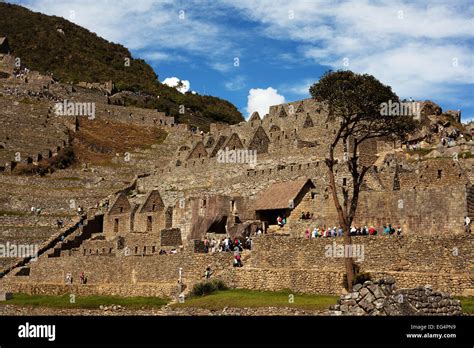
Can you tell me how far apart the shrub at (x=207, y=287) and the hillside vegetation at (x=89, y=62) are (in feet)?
220

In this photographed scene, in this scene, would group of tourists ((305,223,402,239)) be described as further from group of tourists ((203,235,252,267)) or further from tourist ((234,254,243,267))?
group of tourists ((203,235,252,267))

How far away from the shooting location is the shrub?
1268 inches

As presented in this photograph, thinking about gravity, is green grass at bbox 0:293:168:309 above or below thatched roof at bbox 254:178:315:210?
below

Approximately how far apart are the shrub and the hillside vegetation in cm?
6693

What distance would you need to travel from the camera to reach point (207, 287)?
3228 centimetres

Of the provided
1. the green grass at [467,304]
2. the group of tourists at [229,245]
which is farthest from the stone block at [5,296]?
the green grass at [467,304]

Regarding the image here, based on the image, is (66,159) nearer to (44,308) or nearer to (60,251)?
(60,251)

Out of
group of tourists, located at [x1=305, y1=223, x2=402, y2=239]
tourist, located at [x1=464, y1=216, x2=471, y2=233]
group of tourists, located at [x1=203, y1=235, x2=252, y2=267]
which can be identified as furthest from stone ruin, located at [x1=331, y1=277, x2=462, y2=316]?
group of tourists, located at [x1=203, y1=235, x2=252, y2=267]

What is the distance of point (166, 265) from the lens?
37.3 m

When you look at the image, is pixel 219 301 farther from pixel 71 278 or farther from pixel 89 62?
pixel 89 62

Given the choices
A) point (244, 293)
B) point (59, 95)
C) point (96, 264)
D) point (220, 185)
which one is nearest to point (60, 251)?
point (96, 264)

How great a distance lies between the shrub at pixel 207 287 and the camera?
106 feet

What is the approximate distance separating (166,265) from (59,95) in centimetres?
6090

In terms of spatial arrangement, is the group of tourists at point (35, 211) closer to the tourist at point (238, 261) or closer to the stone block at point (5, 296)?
the stone block at point (5, 296)
